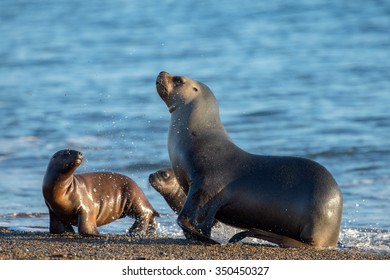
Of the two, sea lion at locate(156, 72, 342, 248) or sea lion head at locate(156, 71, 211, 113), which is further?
sea lion head at locate(156, 71, 211, 113)

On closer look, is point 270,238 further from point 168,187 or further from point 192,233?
point 168,187

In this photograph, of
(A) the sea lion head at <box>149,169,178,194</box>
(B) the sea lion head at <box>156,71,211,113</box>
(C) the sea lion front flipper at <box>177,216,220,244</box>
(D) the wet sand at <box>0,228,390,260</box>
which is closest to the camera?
(D) the wet sand at <box>0,228,390,260</box>

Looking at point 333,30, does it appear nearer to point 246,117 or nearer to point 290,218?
point 246,117

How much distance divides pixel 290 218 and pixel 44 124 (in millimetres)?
9001

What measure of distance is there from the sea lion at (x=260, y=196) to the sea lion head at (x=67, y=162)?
3.22 ft

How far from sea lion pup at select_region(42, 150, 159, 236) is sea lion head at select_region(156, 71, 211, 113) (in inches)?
39.6

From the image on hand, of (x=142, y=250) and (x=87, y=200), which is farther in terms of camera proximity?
(x=87, y=200)

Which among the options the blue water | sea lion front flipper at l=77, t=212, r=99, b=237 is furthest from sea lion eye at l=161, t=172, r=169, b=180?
sea lion front flipper at l=77, t=212, r=99, b=237

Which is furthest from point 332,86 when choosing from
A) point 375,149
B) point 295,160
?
point 295,160

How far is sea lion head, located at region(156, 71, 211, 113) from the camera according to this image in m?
9.81

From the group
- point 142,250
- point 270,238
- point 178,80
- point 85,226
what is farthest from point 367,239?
point 85,226

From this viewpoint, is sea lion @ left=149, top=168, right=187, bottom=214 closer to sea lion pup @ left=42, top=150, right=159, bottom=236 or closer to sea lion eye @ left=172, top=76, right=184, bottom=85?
sea lion pup @ left=42, top=150, right=159, bottom=236

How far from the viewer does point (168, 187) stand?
10.9 metres

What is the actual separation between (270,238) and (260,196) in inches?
14.8
